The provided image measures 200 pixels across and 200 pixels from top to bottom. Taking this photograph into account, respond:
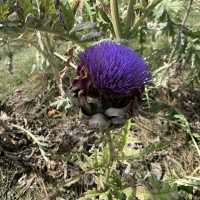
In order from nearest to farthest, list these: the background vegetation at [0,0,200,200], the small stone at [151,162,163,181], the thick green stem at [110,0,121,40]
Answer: the background vegetation at [0,0,200,200] → the thick green stem at [110,0,121,40] → the small stone at [151,162,163,181]

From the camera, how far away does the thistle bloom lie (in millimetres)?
1212

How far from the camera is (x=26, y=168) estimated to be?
1811mm

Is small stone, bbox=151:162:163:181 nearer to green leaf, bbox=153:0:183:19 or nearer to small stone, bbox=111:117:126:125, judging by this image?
green leaf, bbox=153:0:183:19

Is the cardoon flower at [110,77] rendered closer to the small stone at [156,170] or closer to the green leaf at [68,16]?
the green leaf at [68,16]

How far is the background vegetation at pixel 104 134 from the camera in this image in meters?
1.44

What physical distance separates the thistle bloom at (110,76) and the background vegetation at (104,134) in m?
0.11

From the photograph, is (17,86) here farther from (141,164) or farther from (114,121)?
(114,121)

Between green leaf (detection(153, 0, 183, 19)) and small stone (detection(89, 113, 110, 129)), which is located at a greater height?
green leaf (detection(153, 0, 183, 19))

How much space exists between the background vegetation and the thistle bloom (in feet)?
0.37

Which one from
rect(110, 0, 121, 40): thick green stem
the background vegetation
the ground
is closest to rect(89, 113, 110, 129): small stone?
the background vegetation

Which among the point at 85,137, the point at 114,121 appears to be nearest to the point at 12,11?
the point at 114,121

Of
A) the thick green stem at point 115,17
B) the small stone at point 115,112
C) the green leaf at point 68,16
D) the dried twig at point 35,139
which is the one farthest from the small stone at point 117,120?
the dried twig at point 35,139

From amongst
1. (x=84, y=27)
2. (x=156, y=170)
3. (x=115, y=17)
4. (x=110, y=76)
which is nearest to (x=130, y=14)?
(x=115, y=17)

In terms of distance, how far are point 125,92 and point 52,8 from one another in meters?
0.26
